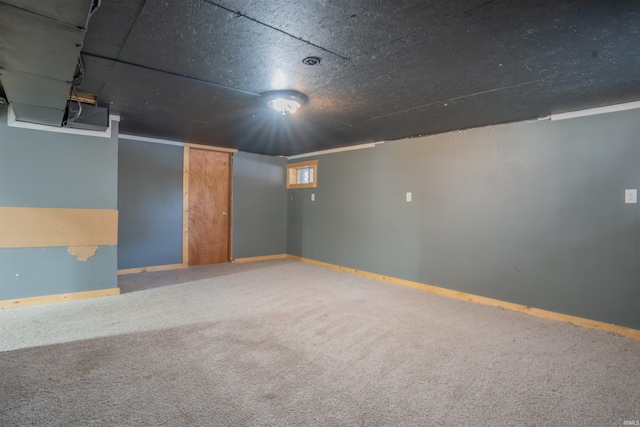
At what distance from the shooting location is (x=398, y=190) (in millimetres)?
4633

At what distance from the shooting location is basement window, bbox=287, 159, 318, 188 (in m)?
5.99

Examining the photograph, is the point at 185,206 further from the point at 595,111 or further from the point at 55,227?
the point at 595,111

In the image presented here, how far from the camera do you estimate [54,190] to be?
11.4ft

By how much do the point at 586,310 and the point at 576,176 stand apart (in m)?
1.31

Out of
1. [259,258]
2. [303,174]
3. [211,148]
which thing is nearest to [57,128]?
[211,148]

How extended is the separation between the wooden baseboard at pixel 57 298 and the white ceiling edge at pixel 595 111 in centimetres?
528

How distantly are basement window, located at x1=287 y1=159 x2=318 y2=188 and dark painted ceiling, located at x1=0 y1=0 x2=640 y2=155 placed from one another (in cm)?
234

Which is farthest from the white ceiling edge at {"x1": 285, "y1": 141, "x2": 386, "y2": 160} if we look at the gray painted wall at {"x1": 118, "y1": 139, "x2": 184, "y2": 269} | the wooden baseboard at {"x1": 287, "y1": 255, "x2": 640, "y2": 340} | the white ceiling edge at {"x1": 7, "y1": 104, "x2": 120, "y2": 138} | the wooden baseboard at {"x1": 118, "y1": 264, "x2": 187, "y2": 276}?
the white ceiling edge at {"x1": 7, "y1": 104, "x2": 120, "y2": 138}

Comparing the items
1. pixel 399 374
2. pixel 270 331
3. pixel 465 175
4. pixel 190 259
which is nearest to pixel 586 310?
pixel 465 175

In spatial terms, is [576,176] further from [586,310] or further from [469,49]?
[469,49]

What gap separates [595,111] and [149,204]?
5796mm

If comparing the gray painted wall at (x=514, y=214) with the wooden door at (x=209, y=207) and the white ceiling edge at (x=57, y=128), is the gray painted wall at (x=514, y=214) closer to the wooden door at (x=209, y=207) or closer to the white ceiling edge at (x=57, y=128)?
the wooden door at (x=209, y=207)

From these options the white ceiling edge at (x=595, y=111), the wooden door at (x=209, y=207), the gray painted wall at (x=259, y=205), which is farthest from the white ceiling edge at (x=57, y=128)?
the white ceiling edge at (x=595, y=111)

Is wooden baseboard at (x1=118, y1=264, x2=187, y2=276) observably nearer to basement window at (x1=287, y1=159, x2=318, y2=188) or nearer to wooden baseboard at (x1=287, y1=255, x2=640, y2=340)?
basement window at (x1=287, y1=159, x2=318, y2=188)
